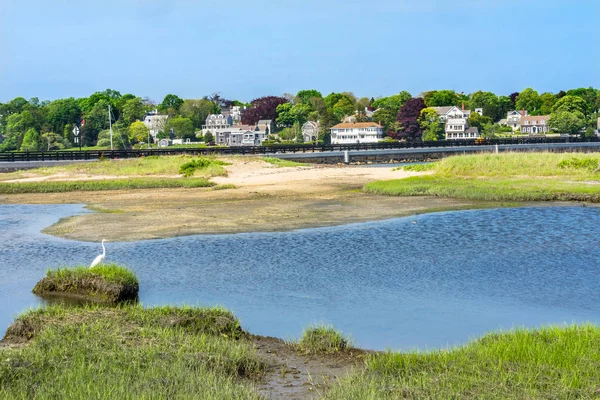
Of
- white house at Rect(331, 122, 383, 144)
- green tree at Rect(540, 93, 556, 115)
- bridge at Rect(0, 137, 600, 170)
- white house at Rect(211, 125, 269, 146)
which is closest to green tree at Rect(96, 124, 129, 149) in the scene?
white house at Rect(211, 125, 269, 146)

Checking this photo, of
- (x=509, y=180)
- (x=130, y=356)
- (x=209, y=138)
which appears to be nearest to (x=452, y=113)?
(x=209, y=138)

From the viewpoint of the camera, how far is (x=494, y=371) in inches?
335

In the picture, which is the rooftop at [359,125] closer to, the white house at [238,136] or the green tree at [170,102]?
the white house at [238,136]

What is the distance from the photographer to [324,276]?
16750 mm

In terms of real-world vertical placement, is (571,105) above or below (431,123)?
above

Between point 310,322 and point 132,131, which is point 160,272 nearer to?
point 310,322

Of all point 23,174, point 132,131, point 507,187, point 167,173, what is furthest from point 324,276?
point 132,131

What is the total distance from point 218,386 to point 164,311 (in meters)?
3.99

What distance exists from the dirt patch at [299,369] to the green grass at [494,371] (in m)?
0.40

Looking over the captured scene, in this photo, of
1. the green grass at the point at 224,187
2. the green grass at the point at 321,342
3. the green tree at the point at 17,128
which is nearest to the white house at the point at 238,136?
the green tree at the point at 17,128

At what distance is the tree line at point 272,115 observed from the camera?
5030 inches

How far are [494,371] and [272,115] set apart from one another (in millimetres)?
169646

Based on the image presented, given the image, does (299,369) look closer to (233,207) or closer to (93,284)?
(93,284)

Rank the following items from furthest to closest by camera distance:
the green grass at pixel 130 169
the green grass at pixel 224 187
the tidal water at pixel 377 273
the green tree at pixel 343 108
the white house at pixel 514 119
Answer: the green tree at pixel 343 108
the white house at pixel 514 119
the green grass at pixel 130 169
the green grass at pixel 224 187
the tidal water at pixel 377 273
